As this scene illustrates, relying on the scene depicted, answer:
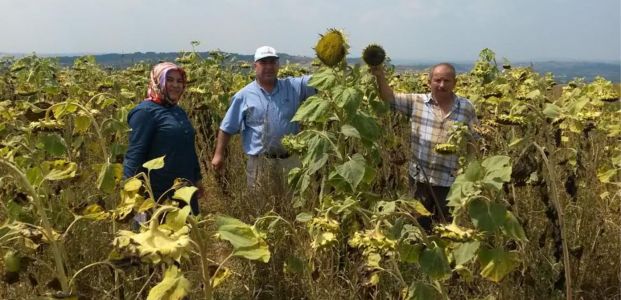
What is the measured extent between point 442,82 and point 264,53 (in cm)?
118

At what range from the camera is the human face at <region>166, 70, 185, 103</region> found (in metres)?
2.88

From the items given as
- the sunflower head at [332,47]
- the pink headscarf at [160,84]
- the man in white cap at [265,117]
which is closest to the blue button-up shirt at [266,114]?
the man in white cap at [265,117]

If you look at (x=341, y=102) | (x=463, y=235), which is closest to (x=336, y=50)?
(x=341, y=102)

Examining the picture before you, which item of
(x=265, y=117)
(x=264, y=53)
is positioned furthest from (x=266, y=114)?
(x=264, y=53)

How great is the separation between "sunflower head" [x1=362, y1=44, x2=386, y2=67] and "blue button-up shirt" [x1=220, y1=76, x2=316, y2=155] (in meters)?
1.04

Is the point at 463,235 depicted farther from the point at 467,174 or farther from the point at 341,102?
the point at 341,102

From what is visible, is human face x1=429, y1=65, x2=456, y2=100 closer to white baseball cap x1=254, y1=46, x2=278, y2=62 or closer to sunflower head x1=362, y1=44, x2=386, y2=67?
sunflower head x1=362, y1=44, x2=386, y2=67

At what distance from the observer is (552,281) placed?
243 cm

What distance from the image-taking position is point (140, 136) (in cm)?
281

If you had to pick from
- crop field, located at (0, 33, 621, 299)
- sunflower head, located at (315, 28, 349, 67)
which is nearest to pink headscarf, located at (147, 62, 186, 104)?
crop field, located at (0, 33, 621, 299)

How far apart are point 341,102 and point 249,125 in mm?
1493

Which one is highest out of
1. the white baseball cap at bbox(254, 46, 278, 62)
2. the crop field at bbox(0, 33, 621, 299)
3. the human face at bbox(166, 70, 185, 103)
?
the white baseball cap at bbox(254, 46, 278, 62)

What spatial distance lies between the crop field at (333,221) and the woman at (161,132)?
0.44 ft

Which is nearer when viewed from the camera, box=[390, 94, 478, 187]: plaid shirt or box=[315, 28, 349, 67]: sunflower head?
box=[315, 28, 349, 67]: sunflower head
